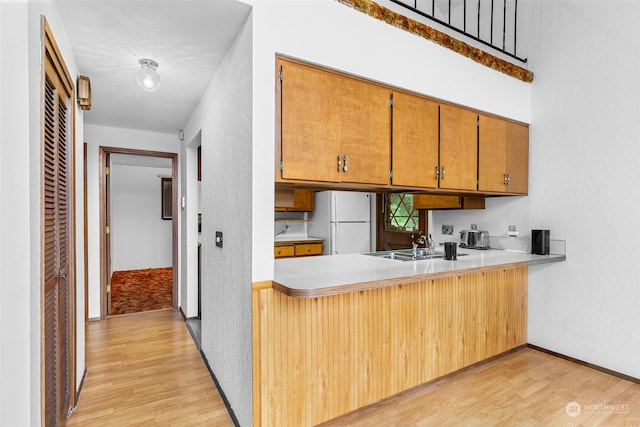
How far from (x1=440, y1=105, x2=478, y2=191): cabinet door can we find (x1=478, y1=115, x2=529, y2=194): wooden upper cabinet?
0.09m

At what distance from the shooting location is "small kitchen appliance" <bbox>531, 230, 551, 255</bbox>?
2811mm

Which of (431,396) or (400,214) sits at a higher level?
(400,214)

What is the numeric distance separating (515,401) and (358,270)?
53.1 inches

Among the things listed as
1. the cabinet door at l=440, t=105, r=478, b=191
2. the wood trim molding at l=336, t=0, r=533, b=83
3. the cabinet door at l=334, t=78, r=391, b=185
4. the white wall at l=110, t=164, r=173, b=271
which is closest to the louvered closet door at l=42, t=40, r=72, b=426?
the cabinet door at l=334, t=78, r=391, b=185

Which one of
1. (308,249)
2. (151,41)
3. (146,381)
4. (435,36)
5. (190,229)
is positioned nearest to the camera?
(151,41)

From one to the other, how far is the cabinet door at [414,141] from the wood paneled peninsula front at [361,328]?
0.60 metres

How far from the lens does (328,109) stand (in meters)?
1.90

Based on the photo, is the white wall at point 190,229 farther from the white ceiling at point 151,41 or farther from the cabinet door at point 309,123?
the cabinet door at point 309,123

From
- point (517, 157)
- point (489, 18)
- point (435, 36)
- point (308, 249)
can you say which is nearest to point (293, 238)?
point (308, 249)

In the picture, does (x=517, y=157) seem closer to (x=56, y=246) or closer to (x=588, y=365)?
(x=588, y=365)

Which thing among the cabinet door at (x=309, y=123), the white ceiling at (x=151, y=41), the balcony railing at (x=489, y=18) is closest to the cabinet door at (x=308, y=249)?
the white ceiling at (x=151, y=41)

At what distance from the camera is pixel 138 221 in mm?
6852

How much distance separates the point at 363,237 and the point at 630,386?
9.81 ft
